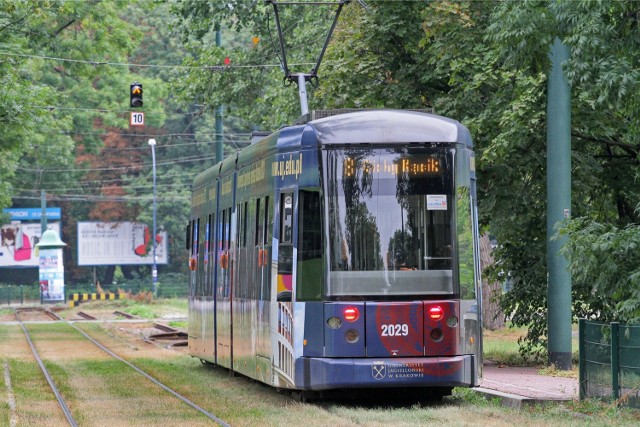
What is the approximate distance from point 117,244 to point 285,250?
232 ft

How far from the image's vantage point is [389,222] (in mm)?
15922

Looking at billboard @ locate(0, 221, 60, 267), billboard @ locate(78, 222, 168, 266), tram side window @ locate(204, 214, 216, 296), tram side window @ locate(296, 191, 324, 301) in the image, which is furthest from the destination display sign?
billboard @ locate(0, 221, 60, 267)

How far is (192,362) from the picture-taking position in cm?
2703

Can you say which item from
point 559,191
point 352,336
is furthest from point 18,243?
point 352,336

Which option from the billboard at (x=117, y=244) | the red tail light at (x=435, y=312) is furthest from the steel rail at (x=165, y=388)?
the billboard at (x=117, y=244)

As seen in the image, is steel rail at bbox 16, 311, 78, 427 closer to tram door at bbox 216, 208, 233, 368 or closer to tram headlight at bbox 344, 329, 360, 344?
tram door at bbox 216, 208, 233, 368

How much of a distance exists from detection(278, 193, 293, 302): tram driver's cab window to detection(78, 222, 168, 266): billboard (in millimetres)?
67909

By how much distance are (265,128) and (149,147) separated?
46.7 m

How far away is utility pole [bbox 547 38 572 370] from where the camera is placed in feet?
69.8

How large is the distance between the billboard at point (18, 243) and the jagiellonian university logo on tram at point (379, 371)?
72.5 meters

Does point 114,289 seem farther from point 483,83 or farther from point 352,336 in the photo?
point 352,336

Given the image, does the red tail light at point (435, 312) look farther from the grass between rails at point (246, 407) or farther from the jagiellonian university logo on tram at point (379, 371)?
the grass between rails at point (246, 407)

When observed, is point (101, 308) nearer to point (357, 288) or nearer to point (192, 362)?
point (192, 362)

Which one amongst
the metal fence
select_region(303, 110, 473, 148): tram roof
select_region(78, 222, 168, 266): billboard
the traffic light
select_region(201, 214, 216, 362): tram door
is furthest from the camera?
select_region(78, 222, 168, 266): billboard
